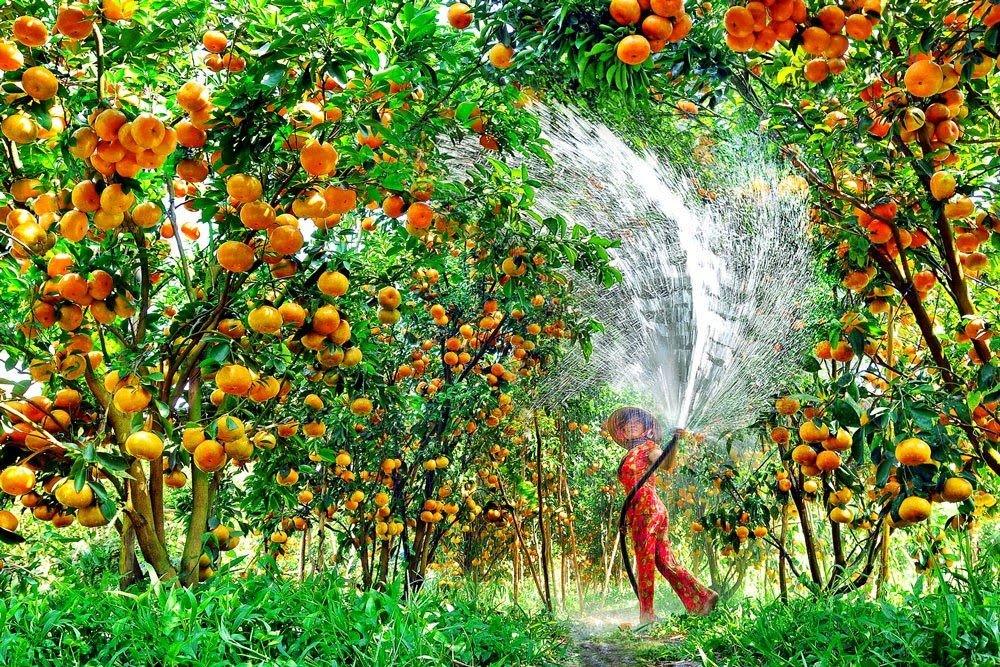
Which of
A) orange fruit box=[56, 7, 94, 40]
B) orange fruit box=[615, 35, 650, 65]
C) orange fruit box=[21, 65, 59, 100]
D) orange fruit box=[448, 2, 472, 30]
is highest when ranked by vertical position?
orange fruit box=[448, 2, 472, 30]

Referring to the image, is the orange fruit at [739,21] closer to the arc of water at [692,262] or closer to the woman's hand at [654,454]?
the arc of water at [692,262]

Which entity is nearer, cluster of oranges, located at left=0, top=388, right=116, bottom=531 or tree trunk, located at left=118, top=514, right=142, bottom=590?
cluster of oranges, located at left=0, top=388, right=116, bottom=531

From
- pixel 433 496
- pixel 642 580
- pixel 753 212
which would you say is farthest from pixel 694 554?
pixel 753 212

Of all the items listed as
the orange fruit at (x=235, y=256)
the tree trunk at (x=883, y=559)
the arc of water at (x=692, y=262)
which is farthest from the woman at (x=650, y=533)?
the orange fruit at (x=235, y=256)

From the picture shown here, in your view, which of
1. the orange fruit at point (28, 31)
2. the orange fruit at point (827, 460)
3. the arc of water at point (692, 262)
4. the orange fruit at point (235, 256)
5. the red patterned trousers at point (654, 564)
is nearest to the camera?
the orange fruit at point (28, 31)

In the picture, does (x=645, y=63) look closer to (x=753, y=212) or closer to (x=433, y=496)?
(x=753, y=212)

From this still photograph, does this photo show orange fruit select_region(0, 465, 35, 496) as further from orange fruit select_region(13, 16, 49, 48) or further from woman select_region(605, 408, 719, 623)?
woman select_region(605, 408, 719, 623)

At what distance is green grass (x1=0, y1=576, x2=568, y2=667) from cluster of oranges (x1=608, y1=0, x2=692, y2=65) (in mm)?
1536

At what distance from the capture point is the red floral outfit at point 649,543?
548 centimetres

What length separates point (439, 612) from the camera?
2.57 metres

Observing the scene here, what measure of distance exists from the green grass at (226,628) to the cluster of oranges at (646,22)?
154 centimetres

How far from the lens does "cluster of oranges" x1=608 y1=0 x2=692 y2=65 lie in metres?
1.46

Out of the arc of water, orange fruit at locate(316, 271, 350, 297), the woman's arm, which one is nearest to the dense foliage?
orange fruit at locate(316, 271, 350, 297)

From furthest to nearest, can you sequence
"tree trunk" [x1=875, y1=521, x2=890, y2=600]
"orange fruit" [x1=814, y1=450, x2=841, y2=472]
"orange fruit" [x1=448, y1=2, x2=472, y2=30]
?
"tree trunk" [x1=875, y1=521, x2=890, y2=600], "orange fruit" [x1=814, y1=450, x2=841, y2=472], "orange fruit" [x1=448, y1=2, x2=472, y2=30]
